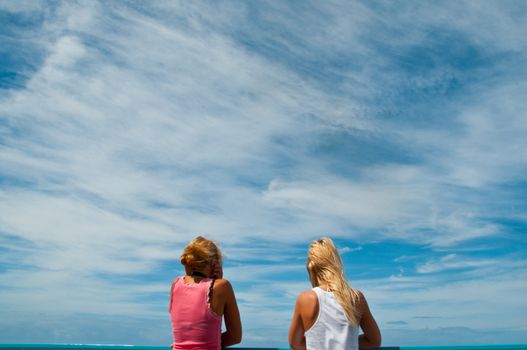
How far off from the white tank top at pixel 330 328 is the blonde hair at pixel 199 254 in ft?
3.28

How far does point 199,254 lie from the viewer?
4.30 m

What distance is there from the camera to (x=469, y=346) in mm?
5207

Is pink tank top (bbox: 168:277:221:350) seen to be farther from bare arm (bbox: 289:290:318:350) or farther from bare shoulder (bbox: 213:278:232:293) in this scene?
bare arm (bbox: 289:290:318:350)

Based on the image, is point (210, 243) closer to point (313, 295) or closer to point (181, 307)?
point (181, 307)

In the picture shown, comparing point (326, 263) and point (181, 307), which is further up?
point (326, 263)

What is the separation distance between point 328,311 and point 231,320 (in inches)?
33.3

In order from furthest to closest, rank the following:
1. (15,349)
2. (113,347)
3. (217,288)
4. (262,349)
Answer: (15,349), (113,347), (262,349), (217,288)

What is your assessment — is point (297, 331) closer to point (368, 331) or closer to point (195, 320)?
point (368, 331)

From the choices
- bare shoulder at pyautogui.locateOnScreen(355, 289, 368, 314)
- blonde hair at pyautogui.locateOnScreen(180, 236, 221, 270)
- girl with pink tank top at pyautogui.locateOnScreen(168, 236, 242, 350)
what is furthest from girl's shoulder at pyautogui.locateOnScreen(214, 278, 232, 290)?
bare shoulder at pyautogui.locateOnScreen(355, 289, 368, 314)

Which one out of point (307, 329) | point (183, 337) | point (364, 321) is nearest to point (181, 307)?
point (183, 337)

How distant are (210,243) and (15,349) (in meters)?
3.62

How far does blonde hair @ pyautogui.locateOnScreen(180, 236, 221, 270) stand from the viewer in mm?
4285

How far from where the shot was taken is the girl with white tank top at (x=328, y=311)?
13.6 ft

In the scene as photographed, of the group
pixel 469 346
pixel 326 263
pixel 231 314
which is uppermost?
pixel 326 263
